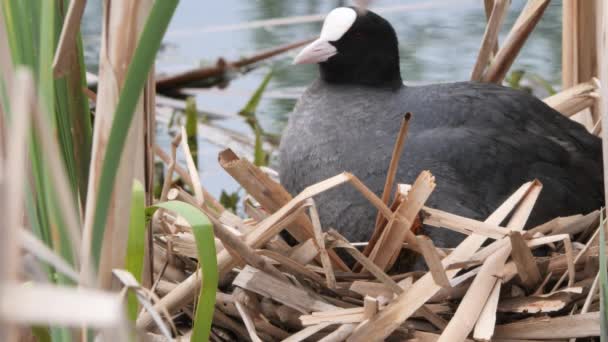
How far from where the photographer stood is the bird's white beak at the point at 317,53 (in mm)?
2094

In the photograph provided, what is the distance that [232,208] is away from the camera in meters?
2.75

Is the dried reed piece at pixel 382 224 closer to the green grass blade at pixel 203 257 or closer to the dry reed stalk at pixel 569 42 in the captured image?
the green grass blade at pixel 203 257

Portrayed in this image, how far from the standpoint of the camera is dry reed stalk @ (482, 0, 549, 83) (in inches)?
83.6

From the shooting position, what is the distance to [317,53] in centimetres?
211

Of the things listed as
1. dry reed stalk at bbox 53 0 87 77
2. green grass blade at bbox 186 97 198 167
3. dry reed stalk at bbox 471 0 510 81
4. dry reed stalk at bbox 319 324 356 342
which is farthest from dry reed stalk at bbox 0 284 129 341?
green grass blade at bbox 186 97 198 167

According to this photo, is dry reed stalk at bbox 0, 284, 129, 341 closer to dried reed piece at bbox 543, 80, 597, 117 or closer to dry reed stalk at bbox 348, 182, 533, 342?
dry reed stalk at bbox 348, 182, 533, 342

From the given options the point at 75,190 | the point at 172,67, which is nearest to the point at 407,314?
the point at 75,190

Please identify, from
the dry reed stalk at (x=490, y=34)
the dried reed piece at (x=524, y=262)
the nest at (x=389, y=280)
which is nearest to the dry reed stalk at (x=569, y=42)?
the dry reed stalk at (x=490, y=34)

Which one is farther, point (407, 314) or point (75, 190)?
point (407, 314)

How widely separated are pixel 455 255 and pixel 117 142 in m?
0.77

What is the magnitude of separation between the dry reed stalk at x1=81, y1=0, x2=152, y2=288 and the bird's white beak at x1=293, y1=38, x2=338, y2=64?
1.05m

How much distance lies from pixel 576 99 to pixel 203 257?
1.28 m

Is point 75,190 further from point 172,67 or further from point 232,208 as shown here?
point 172,67

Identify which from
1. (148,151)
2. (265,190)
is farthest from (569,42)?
(148,151)
